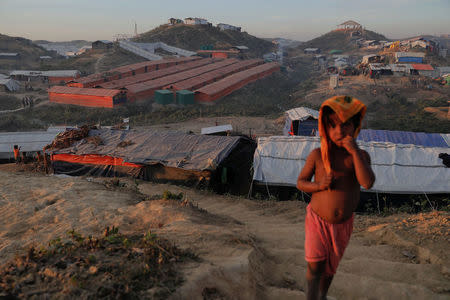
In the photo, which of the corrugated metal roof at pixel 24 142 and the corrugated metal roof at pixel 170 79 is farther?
the corrugated metal roof at pixel 170 79

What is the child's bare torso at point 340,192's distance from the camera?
2463 mm

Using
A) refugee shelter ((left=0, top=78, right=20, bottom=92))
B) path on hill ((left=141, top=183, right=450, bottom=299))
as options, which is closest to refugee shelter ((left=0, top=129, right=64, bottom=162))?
path on hill ((left=141, top=183, right=450, bottom=299))

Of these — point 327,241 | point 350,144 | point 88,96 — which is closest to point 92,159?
point 327,241

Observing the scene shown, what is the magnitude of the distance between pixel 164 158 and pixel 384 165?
21.9 ft

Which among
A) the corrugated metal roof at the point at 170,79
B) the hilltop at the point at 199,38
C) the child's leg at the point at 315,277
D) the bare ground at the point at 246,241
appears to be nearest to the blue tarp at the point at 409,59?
the corrugated metal roof at the point at 170,79

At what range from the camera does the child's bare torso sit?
8.08 feet

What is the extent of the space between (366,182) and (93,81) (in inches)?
1368

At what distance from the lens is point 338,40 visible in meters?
87.2

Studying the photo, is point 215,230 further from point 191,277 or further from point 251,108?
point 251,108

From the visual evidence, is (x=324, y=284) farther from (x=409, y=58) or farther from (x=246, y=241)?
(x=409, y=58)

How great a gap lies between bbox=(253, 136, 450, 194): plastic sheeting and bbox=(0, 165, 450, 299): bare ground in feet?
6.96

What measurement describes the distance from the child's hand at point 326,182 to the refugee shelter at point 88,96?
94.6 feet

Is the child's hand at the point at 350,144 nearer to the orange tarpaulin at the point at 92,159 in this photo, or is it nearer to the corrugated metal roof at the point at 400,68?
the orange tarpaulin at the point at 92,159

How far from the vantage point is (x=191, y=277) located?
2.85 metres
